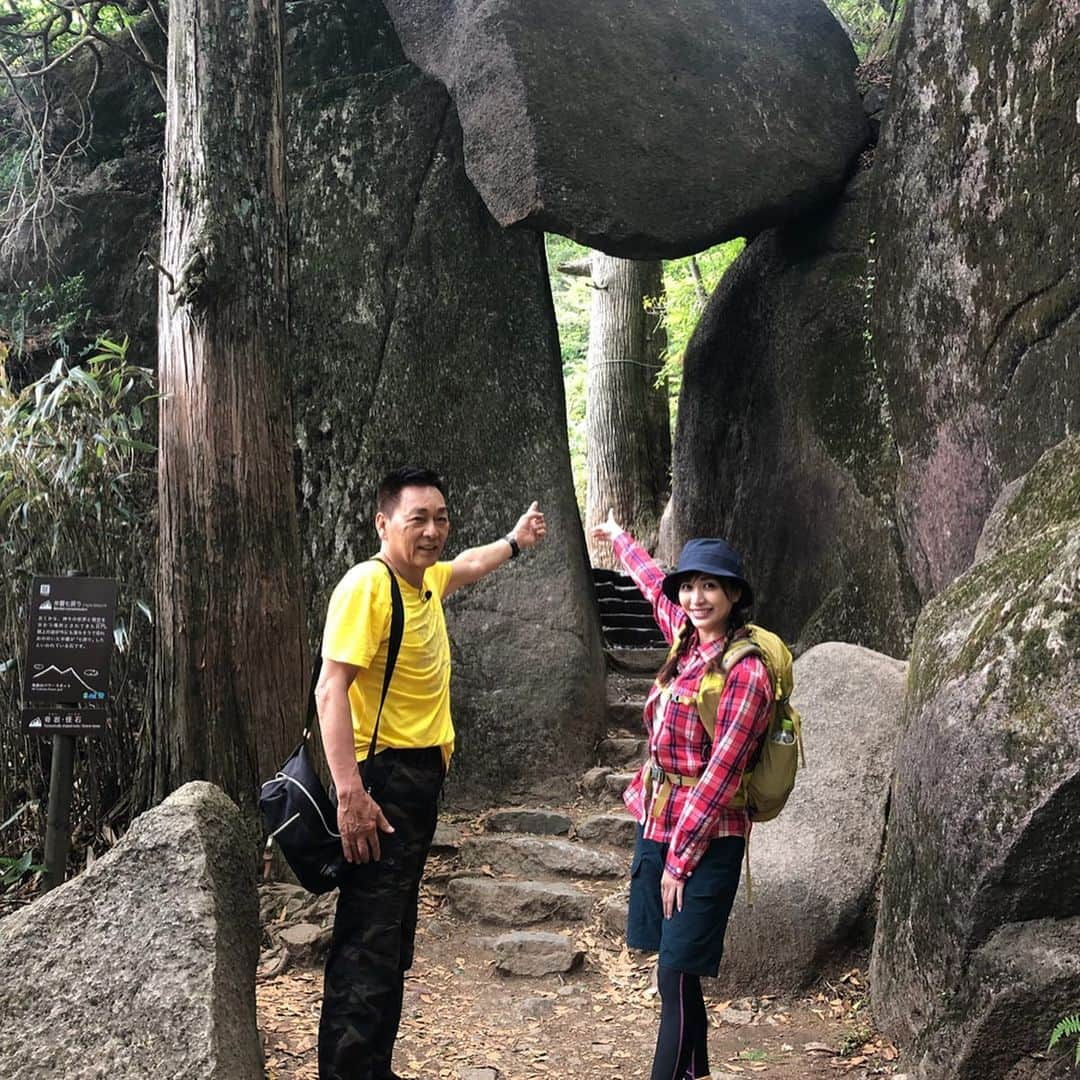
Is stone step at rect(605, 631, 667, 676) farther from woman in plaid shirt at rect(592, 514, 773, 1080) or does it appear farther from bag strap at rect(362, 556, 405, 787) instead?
bag strap at rect(362, 556, 405, 787)

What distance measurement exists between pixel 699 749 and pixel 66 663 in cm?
266

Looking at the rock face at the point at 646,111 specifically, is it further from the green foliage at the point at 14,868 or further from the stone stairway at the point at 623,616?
the green foliage at the point at 14,868

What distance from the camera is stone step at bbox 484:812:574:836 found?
6242mm

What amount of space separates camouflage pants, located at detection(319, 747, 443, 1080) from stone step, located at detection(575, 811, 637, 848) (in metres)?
2.83

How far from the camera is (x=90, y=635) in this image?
451 cm

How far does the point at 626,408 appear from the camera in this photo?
42.8 feet

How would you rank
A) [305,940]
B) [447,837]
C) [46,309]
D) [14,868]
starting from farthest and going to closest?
[46,309]
[447,837]
[14,868]
[305,940]

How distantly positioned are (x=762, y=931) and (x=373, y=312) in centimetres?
455

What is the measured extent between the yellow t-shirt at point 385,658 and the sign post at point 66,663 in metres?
1.68

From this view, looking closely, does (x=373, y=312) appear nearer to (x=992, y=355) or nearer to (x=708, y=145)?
(x=708, y=145)

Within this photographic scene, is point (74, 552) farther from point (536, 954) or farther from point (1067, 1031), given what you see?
point (1067, 1031)

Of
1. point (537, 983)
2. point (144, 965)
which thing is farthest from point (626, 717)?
point (144, 965)

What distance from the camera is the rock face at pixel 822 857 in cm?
440

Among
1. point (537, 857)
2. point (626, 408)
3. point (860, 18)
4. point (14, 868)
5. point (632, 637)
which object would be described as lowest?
point (537, 857)
